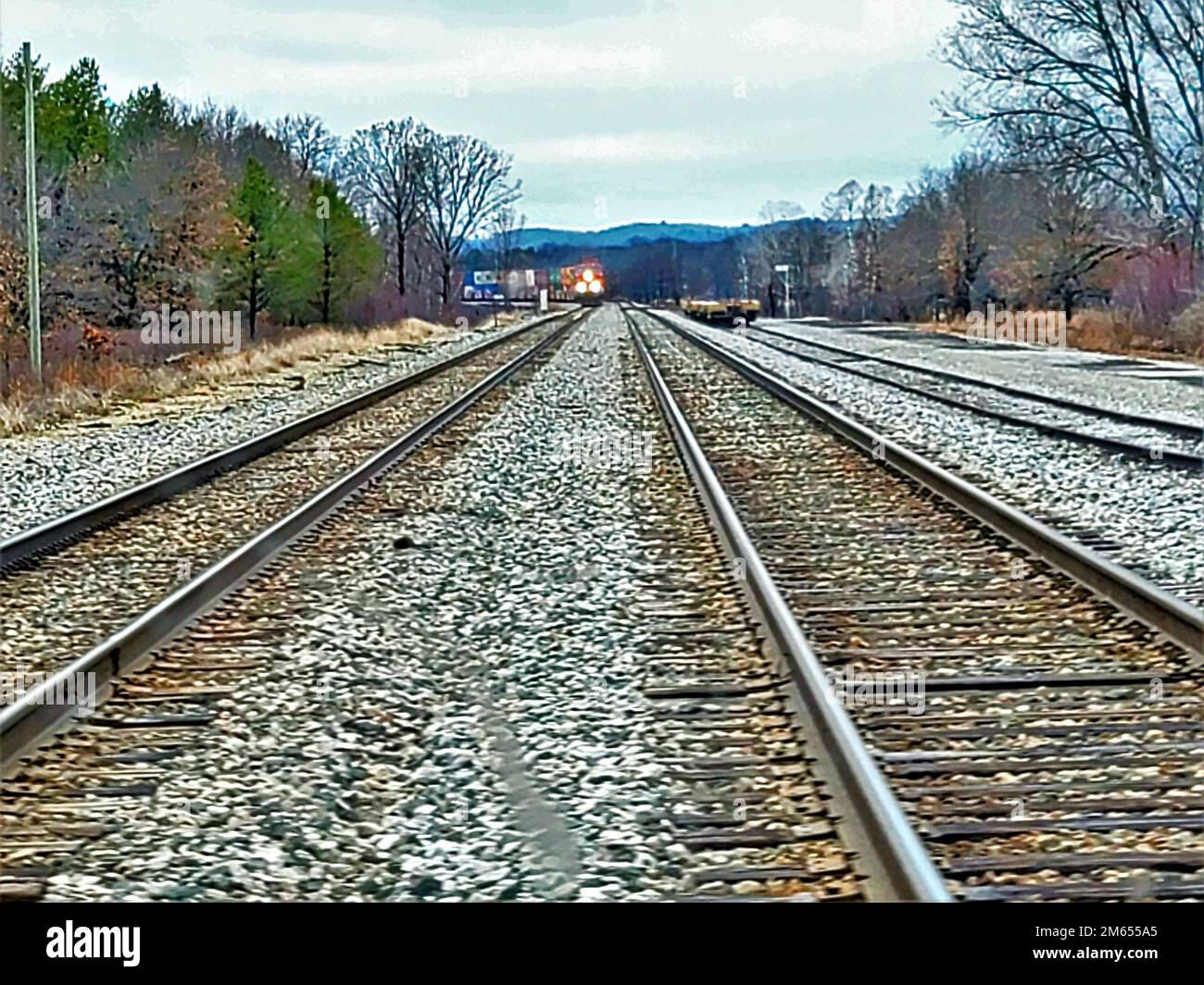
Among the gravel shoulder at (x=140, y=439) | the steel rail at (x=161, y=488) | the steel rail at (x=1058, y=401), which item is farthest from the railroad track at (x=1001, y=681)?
the gravel shoulder at (x=140, y=439)

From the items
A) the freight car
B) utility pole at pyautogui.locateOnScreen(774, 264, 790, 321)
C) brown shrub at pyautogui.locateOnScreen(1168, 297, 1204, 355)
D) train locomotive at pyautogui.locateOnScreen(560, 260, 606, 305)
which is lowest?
brown shrub at pyautogui.locateOnScreen(1168, 297, 1204, 355)

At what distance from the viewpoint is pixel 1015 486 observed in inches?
487

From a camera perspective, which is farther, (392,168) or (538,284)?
(538,284)

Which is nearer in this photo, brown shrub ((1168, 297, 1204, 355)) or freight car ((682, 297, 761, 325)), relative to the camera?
brown shrub ((1168, 297, 1204, 355))

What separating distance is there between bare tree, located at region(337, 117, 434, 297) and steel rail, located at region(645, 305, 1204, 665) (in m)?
62.6

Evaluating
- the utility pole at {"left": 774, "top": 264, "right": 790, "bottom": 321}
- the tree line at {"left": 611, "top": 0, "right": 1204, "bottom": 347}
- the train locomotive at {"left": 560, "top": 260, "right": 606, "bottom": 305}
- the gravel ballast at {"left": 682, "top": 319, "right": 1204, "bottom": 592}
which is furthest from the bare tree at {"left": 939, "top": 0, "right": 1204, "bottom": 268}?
the train locomotive at {"left": 560, "top": 260, "right": 606, "bottom": 305}

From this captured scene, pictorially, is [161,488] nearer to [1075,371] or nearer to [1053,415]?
[1053,415]

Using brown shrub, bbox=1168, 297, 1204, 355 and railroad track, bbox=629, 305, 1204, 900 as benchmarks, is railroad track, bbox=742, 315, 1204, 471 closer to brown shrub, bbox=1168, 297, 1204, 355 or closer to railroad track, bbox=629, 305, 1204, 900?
railroad track, bbox=629, 305, 1204, 900

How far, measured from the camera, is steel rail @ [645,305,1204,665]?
6.99 meters

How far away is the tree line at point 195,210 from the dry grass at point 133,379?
294cm

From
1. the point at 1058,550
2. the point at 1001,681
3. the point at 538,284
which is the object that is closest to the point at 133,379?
the point at 1058,550

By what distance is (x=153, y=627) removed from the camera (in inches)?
287

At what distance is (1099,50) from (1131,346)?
1047cm

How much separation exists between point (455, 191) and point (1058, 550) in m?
77.9
